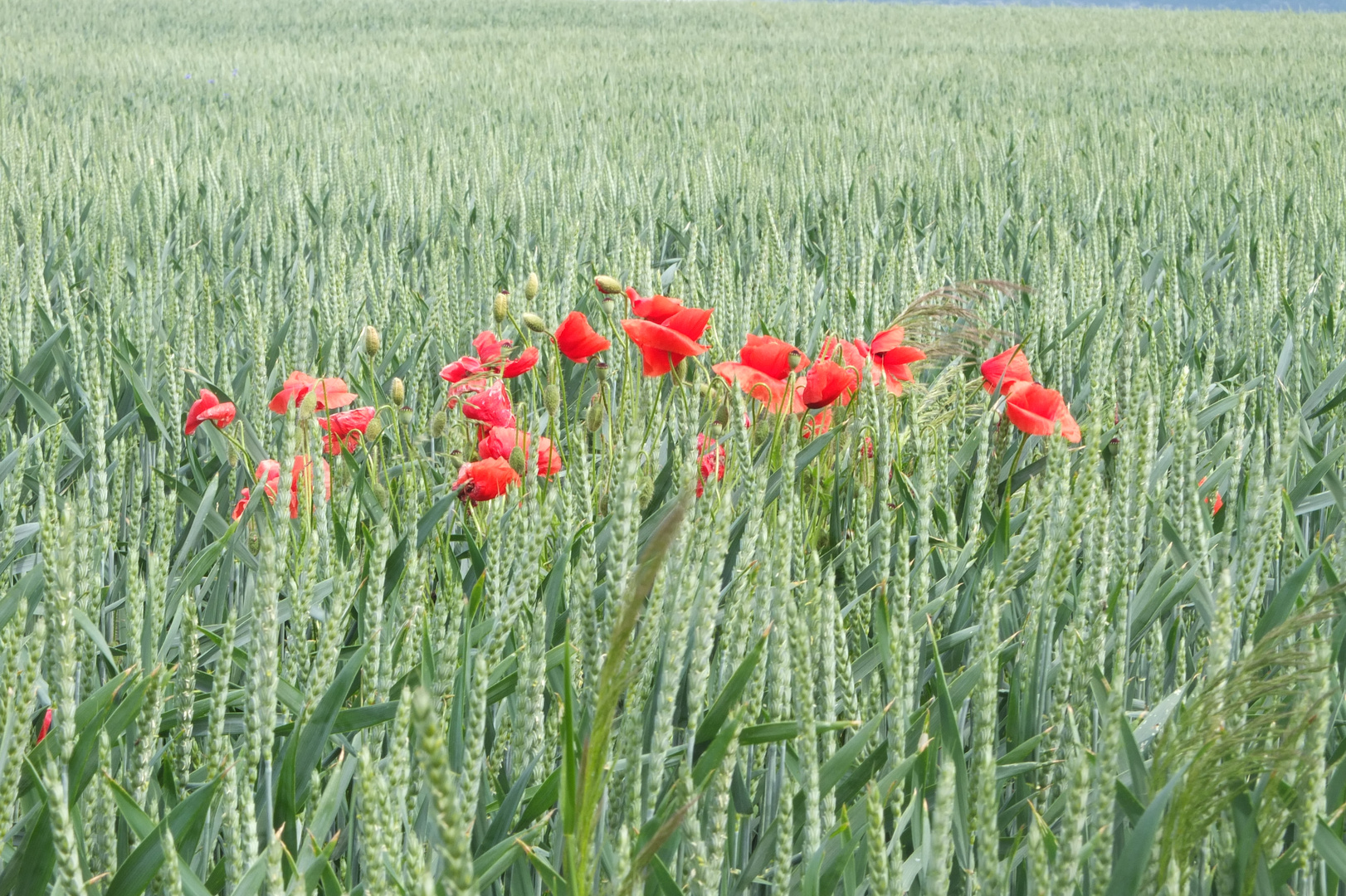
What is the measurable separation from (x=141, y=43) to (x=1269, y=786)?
505 inches

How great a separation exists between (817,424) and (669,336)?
0.34 meters

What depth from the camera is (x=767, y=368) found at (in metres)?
1.17

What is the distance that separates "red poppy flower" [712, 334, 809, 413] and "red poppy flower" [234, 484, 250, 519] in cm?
49

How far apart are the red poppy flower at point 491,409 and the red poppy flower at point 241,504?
0.24 metres

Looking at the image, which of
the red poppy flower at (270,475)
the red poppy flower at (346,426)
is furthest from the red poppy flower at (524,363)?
the red poppy flower at (270,475)

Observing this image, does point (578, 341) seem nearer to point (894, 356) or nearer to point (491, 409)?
point (491, 409)

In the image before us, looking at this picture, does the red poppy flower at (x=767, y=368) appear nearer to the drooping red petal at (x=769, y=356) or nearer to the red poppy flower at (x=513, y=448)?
the drooping red petal at (x=769, y=356)

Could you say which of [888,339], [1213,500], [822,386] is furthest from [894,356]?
[1213,500]

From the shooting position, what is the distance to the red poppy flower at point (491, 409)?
1.25 metres

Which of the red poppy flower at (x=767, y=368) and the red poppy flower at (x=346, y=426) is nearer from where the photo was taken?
the red poppy flower at (x=767, y=368)

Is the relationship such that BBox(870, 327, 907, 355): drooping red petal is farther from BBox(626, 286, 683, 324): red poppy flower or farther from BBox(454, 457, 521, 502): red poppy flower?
BBox(454, 457, 521, 502): red poppy flower

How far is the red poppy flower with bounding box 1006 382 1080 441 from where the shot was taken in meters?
1.14

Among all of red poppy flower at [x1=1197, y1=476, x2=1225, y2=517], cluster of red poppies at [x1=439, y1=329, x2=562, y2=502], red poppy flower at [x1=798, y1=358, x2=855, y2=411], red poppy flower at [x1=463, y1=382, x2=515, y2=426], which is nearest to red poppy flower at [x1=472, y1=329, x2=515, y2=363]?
cluster of red poppies at [x1=439, y1=329, x2=562, y2=502]

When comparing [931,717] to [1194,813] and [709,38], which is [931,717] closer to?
[1194,813]
